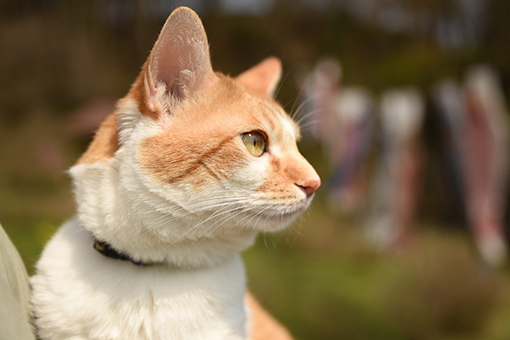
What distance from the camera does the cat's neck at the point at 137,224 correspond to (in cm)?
84

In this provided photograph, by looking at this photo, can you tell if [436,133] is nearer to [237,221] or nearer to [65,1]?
[237,221]

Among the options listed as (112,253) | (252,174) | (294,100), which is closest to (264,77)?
(252,174)

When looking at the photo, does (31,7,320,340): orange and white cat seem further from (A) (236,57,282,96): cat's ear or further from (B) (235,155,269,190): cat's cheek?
(A) (236,57,282,96): cat's ear

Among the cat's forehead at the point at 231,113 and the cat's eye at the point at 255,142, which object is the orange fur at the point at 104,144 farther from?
the cat's eye at the point at 255,142

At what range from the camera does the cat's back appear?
809mm

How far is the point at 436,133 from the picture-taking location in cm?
385

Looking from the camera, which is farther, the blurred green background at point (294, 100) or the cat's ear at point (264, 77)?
the blurred green background at point (294, 100)

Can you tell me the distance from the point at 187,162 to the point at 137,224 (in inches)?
6.4

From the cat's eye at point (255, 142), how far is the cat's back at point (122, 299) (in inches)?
11.1

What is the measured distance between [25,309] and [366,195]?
3927 millimetres

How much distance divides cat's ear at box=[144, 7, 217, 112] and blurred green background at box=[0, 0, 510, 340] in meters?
2.36

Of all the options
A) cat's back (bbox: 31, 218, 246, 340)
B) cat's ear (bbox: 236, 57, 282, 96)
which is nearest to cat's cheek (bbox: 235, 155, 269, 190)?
cat's back (bbox: 31, 218, 246, 340)

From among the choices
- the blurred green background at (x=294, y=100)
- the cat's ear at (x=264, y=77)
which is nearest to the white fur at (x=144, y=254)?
the cat's ear at (x=264, y=77)

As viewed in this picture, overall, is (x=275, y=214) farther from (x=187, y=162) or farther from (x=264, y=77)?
(x=264, y=77)
